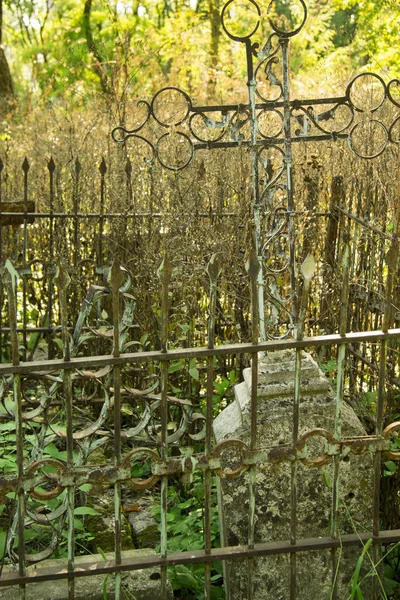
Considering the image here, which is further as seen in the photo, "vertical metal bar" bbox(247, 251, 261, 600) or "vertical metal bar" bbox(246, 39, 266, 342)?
"vertical metal bar" bbox(246, 39, 266, 342)

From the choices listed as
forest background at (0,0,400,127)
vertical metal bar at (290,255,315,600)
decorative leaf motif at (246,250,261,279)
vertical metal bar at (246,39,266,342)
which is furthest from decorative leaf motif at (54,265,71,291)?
forest background at (0,0,400,127)

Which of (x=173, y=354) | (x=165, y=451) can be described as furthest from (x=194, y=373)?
(x=173, y=354)

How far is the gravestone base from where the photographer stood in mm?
2646

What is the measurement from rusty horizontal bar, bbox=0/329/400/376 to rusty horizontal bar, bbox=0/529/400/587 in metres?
0.63

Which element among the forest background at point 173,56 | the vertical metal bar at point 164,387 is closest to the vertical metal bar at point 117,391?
the vertical metal bar at point 164,387

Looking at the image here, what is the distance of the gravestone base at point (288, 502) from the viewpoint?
2.65 metres

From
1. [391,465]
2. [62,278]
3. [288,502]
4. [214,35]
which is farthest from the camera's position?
[214,35]

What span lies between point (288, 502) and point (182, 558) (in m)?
0.54

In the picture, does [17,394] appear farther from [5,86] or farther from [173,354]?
[5,86]

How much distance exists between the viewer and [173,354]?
2.15 metres

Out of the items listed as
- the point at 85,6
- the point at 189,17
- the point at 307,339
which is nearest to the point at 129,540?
the point at 307,339

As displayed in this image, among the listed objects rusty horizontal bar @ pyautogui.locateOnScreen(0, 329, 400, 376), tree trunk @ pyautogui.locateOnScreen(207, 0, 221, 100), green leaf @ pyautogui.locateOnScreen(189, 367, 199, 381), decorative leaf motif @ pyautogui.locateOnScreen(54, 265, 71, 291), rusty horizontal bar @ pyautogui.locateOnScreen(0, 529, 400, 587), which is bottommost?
rusty horizontal bar @ pyautogui.locateOnScreen(0, 529, 400, 587)

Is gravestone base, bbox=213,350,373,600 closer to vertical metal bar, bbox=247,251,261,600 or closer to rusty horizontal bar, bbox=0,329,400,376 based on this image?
vertical metal bar, bbox=247,251,261,600

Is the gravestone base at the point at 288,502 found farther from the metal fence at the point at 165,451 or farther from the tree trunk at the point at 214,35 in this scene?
the tree trunk at the point at 214,35
